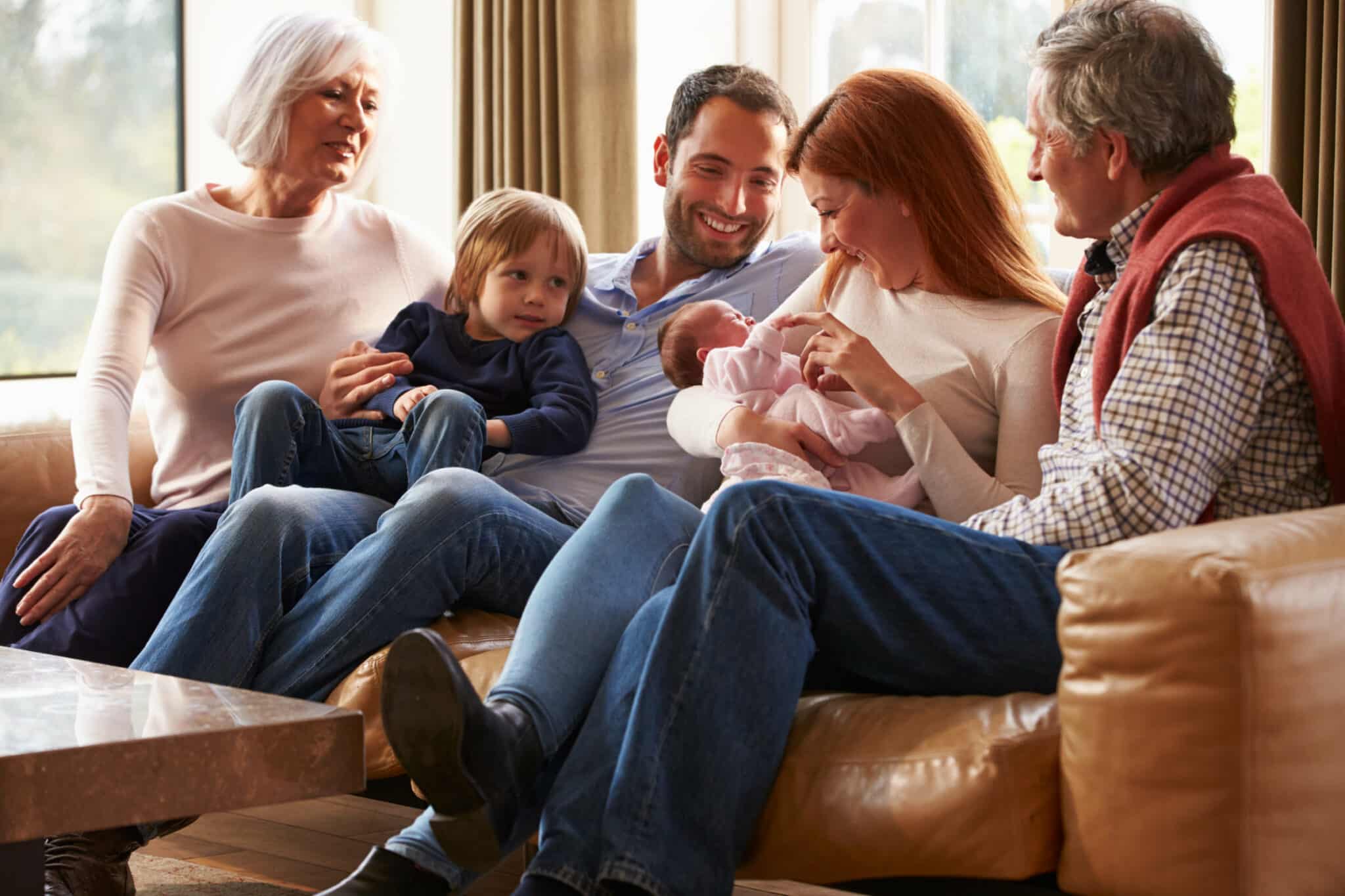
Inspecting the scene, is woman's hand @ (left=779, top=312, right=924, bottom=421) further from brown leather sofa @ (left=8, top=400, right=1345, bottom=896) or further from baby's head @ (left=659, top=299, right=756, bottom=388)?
brown leather sofa @ (left=8, top=400, right=1345, bottom=896)

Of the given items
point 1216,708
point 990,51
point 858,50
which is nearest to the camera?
point 1216,708

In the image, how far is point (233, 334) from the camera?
2668mm

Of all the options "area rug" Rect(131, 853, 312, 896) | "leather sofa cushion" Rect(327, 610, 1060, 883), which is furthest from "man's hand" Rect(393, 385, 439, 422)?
"leather sofa cushion" Rect(327, 610, 1060, 883)

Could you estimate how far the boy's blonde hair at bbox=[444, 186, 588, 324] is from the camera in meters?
2.58

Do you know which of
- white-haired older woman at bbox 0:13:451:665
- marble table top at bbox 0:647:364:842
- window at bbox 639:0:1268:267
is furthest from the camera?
window at bbox 639:0:1268:267

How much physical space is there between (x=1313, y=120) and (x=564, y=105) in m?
2.04

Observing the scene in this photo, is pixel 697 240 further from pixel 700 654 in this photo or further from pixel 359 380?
pixel 700 654

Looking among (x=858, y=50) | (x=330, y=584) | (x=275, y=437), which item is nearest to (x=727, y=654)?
(x=330, y=584)

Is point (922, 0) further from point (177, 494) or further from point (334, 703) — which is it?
point (334, 703)

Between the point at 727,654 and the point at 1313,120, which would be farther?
the point at 1313,120

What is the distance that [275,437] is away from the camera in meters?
2.32

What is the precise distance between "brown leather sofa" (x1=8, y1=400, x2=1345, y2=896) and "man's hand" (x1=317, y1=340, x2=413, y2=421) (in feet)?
→ 4.05

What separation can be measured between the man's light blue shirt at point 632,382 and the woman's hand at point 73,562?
1.91 ft

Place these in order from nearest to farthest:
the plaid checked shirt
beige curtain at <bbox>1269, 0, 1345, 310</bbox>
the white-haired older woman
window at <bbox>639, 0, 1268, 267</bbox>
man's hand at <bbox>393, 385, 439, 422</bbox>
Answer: the plaid checked shirt < man's hand at <bbox>393, 385, 439, 422</bbox> < the white-haired older woman < beige curtain at <bbox>1269, 0, 1345, 310</bbox> < window at <bbox>639, 0, 1268, 267</bbox>
